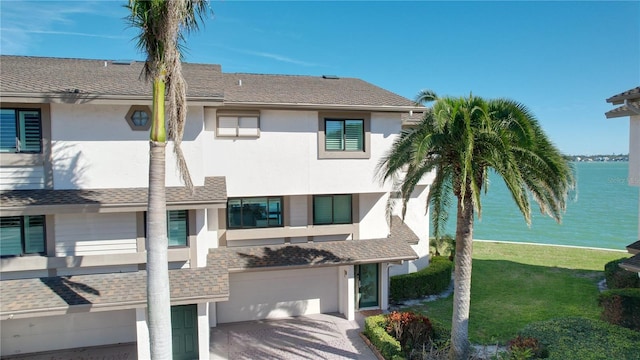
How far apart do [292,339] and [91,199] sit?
8.33 meters

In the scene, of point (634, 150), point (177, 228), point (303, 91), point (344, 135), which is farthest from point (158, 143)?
point (634, 150)

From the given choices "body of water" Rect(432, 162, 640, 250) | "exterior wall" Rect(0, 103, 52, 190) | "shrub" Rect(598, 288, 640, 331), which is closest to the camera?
"exterior wall" Rect(0, 103, 52, 190)

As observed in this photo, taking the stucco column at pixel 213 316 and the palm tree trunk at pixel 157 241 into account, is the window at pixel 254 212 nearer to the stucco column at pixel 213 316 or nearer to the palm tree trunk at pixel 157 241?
the stucco column at pixel 213 316

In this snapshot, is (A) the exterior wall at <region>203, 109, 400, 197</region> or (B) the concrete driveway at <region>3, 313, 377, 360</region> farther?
(A) the exterior wall at <region>203, 109, 400, 197</region>

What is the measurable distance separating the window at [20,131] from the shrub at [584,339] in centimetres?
1629

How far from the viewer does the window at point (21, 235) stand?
36.3 ft

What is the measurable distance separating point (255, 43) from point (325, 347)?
1609cm

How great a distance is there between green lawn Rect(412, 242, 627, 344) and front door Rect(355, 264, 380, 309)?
1.90m

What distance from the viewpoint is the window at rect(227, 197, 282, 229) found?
14625 millimetres

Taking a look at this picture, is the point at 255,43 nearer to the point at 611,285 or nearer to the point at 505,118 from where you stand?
the point at 505,118

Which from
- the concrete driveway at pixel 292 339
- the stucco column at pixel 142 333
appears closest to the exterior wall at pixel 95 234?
the stucco column at pixel 142 333

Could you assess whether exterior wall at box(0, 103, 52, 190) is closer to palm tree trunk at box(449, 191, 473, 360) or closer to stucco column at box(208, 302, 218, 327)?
stucco column at box(208, 302, 218, 327)

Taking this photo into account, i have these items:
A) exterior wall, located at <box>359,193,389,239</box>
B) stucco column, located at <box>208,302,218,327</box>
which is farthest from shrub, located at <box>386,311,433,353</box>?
stucco column, located at <box>208,302,218,327</box>

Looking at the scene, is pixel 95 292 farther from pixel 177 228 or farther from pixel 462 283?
pixel 462 283
